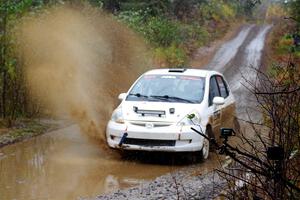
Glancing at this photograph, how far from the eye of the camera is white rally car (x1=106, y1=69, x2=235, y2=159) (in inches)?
397

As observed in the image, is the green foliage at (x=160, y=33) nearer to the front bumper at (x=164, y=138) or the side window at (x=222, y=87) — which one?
the side window at (x=222, y=87)

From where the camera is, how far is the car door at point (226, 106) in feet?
39.1

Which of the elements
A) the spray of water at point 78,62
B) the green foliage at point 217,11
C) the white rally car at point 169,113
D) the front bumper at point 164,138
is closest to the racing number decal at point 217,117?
the white rally car at point 169,113

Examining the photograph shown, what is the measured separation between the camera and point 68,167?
392 inches

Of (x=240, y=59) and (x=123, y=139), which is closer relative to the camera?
(x=123, y=139)

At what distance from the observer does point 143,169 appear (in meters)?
9.96

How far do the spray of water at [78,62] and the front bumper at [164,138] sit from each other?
1.61m

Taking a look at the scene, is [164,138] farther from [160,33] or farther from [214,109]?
[160,33]

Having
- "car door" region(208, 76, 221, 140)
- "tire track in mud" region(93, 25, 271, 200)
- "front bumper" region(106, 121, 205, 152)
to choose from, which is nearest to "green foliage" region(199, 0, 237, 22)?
"tire track in mud" region(93, 25, 271, 200)

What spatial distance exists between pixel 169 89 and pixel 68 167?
2.66 m

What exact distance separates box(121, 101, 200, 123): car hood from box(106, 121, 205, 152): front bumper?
201 mm

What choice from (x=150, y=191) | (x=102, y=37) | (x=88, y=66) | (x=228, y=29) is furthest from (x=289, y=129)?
(x=228, y=29)

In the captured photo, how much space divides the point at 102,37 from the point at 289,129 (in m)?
16.7

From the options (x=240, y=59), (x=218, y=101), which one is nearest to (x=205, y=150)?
(x=218, y=101)
